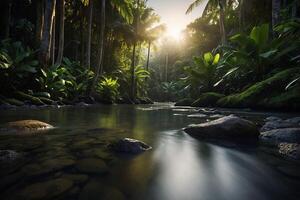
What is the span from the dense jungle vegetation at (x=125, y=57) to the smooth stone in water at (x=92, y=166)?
4.03 metres

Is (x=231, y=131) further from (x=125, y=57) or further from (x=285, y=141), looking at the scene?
(x=125, y=57)

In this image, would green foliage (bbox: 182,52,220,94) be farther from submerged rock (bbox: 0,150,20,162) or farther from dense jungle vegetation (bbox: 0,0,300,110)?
submerged rock (bbox: 0,150,20,162)

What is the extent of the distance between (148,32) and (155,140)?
23.8m

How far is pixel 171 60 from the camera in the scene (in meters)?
47.2

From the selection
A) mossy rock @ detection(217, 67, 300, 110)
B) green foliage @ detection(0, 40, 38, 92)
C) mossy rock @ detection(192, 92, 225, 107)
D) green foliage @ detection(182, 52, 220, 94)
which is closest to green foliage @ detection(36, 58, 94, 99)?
green foliage @ detection(0, 40, 38, 92)

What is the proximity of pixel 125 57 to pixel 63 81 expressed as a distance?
19513mm

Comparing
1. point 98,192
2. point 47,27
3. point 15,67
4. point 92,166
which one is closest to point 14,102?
point 15,67

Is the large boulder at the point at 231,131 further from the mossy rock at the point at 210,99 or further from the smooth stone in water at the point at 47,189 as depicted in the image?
the mossy rock at the point at 210,99

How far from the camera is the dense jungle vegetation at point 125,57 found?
10.0 meters

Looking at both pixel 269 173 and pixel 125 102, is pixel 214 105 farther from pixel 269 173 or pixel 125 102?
pixel 269 173

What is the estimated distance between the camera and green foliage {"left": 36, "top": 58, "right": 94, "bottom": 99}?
12.0 m

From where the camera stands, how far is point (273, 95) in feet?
30.9

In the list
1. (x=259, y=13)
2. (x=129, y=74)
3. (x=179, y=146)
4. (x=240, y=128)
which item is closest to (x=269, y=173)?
(x=179, y=146)

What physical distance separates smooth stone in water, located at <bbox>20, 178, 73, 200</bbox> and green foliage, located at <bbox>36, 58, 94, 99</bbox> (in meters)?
10.8
